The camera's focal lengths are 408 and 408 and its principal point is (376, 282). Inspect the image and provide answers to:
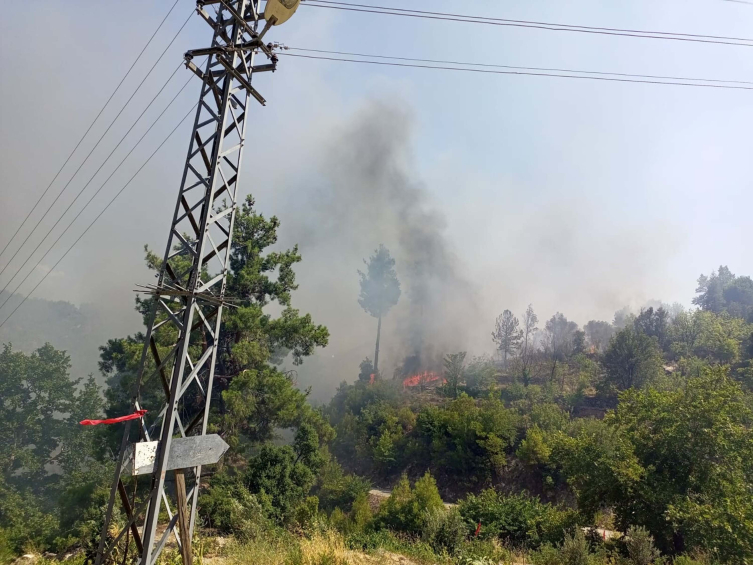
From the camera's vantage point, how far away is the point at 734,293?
3984 inches

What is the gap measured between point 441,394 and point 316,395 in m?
31.4

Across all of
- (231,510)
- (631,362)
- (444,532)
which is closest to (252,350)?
(231,510)

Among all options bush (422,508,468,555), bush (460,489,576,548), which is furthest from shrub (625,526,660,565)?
bush (460,489,576,548)

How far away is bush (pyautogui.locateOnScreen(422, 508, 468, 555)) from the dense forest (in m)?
0.06

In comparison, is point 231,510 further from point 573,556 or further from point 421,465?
point 421,465

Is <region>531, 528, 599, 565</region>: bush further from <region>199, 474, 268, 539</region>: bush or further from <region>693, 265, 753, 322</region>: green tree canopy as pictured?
<region>693, 265, 753, 322</region>: green tree canopy

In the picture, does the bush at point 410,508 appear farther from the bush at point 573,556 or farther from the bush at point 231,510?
the bush at point 573,556

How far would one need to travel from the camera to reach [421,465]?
127 ft

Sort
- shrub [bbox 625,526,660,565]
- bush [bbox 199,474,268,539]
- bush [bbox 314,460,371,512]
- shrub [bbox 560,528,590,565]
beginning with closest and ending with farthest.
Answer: shrub [bbox 560,528,590,565] → shrub [bbox 625,526,660,565] → bush [bbox 199,474,268,539] → bush [bbox 314,460,371,512]

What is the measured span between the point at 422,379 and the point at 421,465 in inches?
1125

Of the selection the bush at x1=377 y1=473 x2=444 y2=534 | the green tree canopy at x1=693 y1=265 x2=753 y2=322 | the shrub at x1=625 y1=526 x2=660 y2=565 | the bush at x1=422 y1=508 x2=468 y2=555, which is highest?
the green tree canopy at x1=693 y1=265 x2=753 y2=322

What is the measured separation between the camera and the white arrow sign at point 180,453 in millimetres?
5730

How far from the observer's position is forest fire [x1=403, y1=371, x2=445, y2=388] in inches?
2568

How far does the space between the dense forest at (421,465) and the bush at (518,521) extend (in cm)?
8
